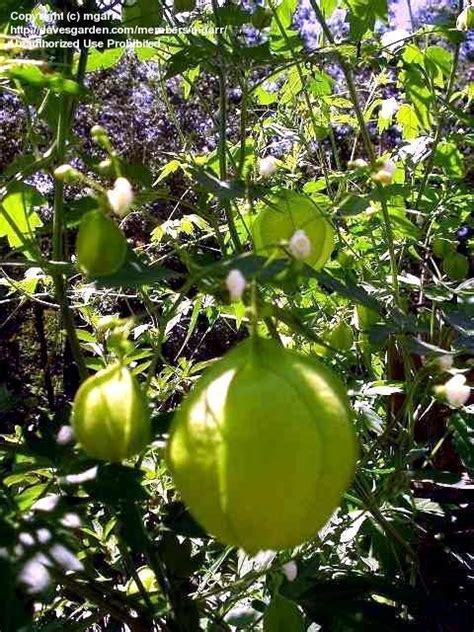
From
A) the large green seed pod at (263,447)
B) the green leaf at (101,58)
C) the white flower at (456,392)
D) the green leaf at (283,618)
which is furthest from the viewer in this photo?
the green leaf at (101,58)

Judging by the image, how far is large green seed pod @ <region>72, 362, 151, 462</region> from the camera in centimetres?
55

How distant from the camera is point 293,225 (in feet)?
2.46

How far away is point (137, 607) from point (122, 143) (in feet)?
19.3

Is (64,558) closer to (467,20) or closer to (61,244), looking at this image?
(61,244)

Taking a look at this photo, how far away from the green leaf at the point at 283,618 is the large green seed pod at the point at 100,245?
436mm

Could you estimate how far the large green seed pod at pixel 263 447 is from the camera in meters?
0.48

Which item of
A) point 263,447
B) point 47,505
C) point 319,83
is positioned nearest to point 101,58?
point 319,83

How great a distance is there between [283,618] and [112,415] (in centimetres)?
39

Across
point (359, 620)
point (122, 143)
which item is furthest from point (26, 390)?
point (359, 620)

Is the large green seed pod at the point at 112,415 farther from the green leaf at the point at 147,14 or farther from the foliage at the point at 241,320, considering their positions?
the green leaf at the point at 147,14

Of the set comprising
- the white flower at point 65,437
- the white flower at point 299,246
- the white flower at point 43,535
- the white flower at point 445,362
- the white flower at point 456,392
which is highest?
the white flower at point 299,246

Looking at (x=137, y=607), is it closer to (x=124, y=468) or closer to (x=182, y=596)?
(x=182, y=596)

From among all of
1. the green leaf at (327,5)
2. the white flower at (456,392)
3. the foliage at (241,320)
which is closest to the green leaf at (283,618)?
the foliage at (241,320)

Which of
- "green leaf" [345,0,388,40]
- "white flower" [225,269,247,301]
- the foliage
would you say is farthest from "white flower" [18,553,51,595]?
"green leaf" [345,0,388,40]
